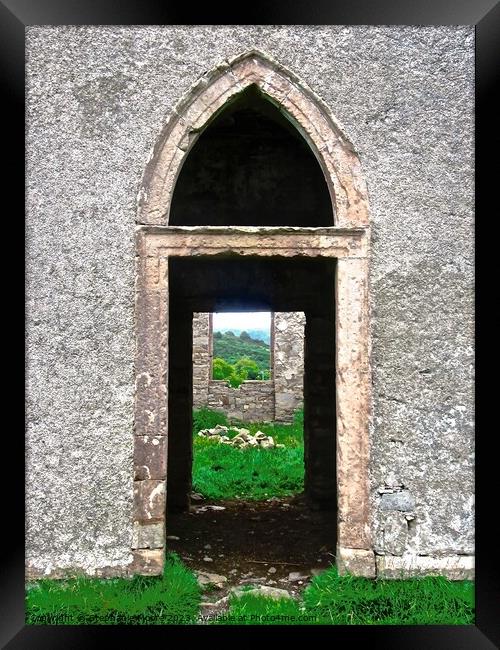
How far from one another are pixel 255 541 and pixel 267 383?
830 centimetres

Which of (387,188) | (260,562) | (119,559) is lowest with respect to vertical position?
(260,562)

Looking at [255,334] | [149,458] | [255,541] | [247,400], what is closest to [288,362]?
[247,400]

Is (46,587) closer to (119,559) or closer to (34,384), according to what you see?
(119,559)

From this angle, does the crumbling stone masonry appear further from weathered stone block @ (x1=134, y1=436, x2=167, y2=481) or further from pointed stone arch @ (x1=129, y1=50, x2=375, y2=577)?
weathered stone block @ (x1=134, y1=436, x2=167, y2=481)

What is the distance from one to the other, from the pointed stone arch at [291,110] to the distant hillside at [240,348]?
18.6 metres

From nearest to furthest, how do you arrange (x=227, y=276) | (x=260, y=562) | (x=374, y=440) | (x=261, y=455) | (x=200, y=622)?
(x=200, y=622) → (x=374, y=440) → (x=260, y=562) → (x=227, y=276) → (x=261, y=455)

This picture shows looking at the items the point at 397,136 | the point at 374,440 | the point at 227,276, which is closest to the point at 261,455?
the point at 227,276

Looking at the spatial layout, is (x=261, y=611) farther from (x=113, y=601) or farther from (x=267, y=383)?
(x=267, y=383)

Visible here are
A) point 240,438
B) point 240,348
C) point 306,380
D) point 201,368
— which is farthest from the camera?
point 240,348

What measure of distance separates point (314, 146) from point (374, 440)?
6.49 feet

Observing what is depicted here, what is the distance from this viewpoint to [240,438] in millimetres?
11805

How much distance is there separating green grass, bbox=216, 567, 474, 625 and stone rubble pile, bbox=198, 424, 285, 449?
285 inches

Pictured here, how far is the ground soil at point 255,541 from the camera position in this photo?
470 centimetres

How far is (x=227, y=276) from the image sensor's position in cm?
643
